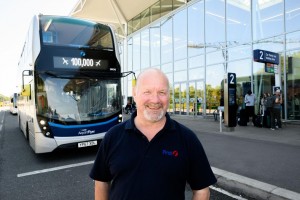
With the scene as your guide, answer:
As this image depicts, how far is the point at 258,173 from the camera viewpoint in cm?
524

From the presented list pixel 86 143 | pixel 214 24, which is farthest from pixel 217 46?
pixel 86 143

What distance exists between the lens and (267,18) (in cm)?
1459

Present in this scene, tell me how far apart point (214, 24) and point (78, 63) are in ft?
42.8

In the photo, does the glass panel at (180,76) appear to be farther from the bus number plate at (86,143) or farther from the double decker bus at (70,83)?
the bus number plate at (86,143)

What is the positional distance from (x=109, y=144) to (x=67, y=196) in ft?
9.85

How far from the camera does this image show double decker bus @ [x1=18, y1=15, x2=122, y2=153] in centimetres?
667

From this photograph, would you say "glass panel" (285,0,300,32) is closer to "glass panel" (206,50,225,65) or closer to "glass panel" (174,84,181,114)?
"glass panel" (206,50,225,65)

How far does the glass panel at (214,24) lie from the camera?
56.5 feet

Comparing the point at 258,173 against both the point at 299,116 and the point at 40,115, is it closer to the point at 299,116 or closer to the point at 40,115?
the point at 40,115

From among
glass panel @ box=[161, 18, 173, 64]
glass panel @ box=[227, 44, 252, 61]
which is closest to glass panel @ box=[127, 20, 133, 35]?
glass panel @ box=[161, 18, 173, 64]

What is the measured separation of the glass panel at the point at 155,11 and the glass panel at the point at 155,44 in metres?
0.74

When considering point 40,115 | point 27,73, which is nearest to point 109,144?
point 40,115

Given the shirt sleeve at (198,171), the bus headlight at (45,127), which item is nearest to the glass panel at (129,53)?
the bus headlight at (45,127)

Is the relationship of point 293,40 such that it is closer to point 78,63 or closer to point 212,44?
point 212,44
